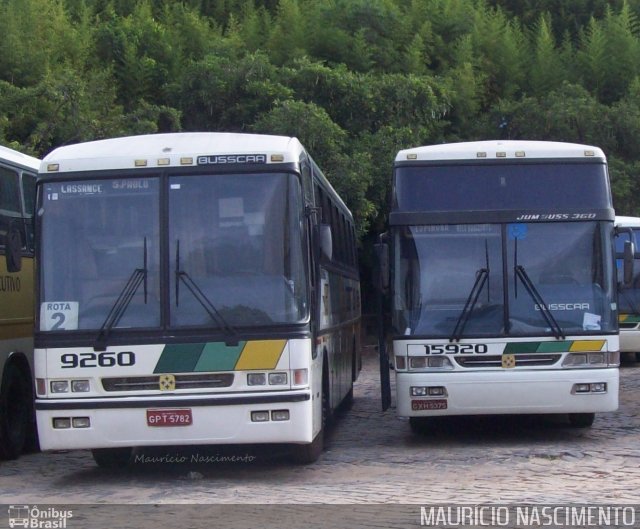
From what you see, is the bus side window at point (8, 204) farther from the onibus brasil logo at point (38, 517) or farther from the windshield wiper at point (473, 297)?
the windshield wiper at point (473, 297)

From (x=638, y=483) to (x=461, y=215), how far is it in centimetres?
372

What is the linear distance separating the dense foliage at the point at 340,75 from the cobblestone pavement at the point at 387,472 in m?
12.6

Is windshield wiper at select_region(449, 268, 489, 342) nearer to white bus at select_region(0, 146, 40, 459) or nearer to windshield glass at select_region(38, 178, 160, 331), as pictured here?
windshield glass at select_region(38, 178, 160, 331)

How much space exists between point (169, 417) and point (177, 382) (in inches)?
12.6

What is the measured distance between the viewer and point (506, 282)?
39.3 ft

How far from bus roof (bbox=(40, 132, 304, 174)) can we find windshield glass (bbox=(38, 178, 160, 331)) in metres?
0.17

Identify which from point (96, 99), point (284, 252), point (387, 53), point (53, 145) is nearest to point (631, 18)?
point (387, 53)

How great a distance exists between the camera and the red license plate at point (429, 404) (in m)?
11.8

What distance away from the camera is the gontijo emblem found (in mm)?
9930

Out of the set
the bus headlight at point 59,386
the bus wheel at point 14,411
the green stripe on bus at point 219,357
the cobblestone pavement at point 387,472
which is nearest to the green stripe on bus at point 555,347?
the cobblestone pavement at point 387,472

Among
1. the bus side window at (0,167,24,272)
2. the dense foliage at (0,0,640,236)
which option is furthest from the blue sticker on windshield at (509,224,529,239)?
the dense foliage at (0,0,640,236)

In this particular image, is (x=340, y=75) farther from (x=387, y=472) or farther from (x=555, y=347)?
(x=387, y=472)

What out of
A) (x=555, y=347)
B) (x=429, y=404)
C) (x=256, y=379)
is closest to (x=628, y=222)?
(x=555, y=347)

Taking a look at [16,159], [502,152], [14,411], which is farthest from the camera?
[16,159]
